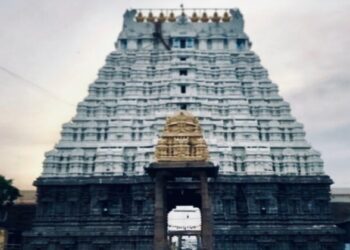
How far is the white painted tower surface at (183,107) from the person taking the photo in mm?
37969

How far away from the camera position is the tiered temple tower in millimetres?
35000

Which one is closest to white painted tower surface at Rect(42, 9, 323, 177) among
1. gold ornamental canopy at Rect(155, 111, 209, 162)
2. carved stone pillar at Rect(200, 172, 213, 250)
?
gold ornamental canopy at Rect(155, 111, 209, 162)

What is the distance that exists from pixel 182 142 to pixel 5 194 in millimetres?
27423

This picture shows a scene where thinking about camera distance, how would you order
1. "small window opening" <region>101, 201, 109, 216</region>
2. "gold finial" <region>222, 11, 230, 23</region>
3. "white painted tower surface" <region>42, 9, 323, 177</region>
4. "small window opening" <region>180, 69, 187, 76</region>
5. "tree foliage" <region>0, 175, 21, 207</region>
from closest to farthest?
"small window opening" <region>101, 201, 109, 216</region> < "white painted tower surface" <region>42, 9, 323, 177</region> < "tree foliage" <region>0, 175, 21, 207</region> < "small window opening" <region>180, 69, 187, 76</region> < "gold finial" <region>222, 11, 230, 23</region>

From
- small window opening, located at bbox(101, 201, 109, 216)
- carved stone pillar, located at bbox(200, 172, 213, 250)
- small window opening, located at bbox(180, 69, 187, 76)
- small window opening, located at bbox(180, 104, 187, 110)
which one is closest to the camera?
carved stone pillar, located at bbox(200, 172, 213, 250)

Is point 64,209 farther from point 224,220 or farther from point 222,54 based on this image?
point 222,54

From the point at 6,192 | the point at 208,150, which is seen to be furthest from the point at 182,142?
the point at 6,192

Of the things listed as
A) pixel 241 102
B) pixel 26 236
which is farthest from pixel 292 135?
pixel 26 236

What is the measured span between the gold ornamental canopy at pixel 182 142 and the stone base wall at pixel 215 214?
14742mm

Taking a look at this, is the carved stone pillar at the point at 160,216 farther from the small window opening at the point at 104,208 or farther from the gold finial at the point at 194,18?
the gold finial at the point at 194,18

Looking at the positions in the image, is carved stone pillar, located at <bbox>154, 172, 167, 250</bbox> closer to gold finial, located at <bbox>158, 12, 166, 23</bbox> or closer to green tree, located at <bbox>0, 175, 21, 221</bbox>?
green tree, located at <bbox>0, 175, 21, 221</bbox>

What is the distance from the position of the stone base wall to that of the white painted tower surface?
126 centimetres

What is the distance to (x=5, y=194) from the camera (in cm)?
4256

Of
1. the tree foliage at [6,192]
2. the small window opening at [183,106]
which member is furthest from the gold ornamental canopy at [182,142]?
the tree foliage at [6,192]
